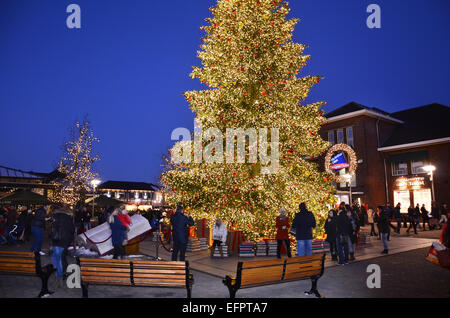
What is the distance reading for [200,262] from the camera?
1144 cm

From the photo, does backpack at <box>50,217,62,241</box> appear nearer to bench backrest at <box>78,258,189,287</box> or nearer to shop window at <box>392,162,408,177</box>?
bench backrest at <box>78,258,189,287</box>

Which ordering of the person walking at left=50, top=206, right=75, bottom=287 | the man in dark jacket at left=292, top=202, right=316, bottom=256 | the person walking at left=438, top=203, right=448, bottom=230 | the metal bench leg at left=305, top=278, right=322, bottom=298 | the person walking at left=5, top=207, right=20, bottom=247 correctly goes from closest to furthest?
the metal bench leg at left=305, top=278, right=322, bottom=298 → the person walking at left=50, top=206, right=75, bottom=287 → the man in dark jacket at left=292, top=202, right=316, bottom=256 → the person walking at left=438, top=203, right=448, bottom=230 → the person walking at left=5, top=207, right=20, bottom=247

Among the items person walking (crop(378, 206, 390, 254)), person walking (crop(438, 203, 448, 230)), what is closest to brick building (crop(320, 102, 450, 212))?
person walking (crop(438, 203, 448, 230))

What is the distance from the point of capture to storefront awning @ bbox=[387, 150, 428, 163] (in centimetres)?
3100

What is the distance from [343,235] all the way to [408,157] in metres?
25.6

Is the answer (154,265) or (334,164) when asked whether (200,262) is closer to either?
(154,265)

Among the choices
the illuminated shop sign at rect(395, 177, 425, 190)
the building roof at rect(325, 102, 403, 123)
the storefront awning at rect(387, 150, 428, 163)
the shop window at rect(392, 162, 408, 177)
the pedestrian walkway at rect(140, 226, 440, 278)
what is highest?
the building roof at rect(325, 102, 403, 123)

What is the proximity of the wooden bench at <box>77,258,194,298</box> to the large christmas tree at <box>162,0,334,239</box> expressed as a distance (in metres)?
6.85

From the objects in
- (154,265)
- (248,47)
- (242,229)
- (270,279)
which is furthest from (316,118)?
(154,265)

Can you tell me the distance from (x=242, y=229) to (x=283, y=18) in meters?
10.5

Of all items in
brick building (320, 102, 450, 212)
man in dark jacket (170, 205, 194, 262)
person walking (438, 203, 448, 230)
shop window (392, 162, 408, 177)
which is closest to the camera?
man in dark jacket (170, 205, 194, 262)

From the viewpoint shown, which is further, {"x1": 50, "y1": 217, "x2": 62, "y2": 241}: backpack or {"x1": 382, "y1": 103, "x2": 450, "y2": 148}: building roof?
{"x1": 382, "y1": 103, "x2": 450, "y2": 148}: building roof

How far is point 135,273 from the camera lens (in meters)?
6.28

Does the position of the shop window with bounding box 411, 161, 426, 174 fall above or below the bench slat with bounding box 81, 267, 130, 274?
above
